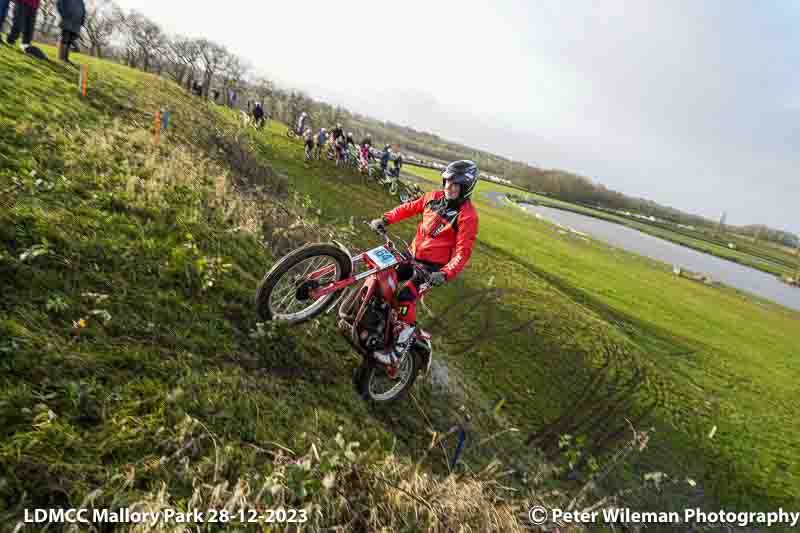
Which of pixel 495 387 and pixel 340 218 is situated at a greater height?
pixel 340 218

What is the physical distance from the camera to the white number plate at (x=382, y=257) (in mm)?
5184

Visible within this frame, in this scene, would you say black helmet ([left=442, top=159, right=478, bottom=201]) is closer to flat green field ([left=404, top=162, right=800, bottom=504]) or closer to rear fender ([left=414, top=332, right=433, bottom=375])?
rear fender ([left=414, top=332, right=433, bottom=375])

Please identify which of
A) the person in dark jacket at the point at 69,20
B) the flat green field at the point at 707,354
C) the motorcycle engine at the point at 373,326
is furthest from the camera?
the person in dark jacket at the point at 69,20

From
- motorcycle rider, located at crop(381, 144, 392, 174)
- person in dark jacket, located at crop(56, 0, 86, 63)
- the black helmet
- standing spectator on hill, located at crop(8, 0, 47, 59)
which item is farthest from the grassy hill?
motorcycle rider, located at crop(381, 144, 392, 174)

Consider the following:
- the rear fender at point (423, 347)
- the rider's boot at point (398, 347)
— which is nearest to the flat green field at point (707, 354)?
the rear fender at point (423, 347)

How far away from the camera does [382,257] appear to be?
528cm

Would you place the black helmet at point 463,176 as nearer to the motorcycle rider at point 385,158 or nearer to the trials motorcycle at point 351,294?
the trials motorcycle at point 351,294

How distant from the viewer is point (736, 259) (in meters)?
91.5

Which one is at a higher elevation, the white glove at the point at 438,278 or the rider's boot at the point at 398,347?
the white glove at the point at 438,278

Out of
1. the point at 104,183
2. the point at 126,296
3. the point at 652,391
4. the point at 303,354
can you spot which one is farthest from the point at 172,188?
the point at 652,391

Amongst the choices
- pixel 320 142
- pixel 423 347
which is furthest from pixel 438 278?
pixel 320 142

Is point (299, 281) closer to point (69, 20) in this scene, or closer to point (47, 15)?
point (69, 20)

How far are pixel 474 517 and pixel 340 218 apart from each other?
13.4m

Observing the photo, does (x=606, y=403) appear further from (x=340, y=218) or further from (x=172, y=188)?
(x=172, y=188)
